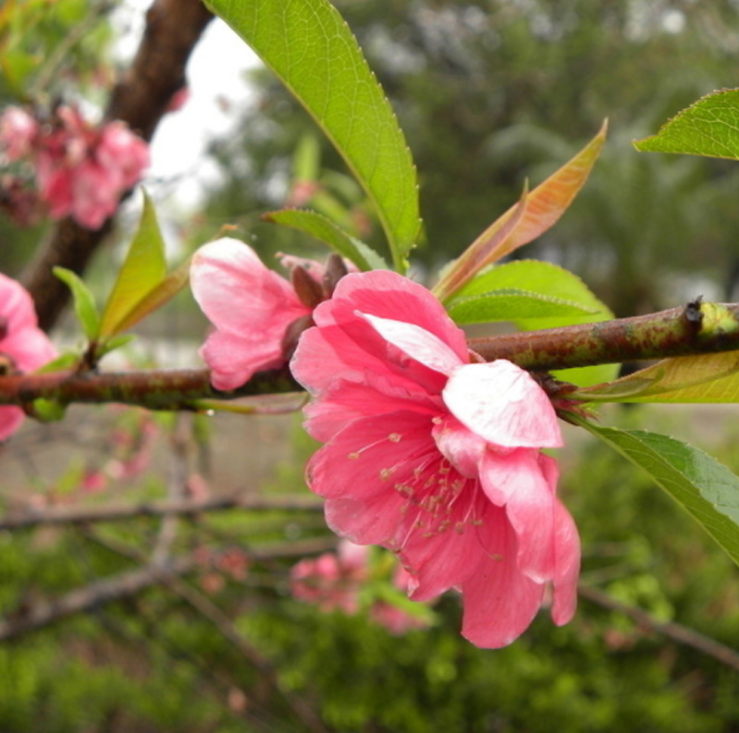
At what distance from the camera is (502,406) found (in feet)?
1.18

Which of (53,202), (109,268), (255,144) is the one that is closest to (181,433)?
(53,202)

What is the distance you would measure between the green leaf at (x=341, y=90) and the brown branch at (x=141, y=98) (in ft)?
2.49

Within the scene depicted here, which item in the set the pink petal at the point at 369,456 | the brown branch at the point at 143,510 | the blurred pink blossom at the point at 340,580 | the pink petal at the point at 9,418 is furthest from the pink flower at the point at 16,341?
the blurred pink blossom at the point at 340,580

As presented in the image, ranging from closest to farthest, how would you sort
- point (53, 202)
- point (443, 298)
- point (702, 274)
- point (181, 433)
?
1. point (443, 298)
2. point (53, 202)
3. point (181, 433)
4. point (702, 274)

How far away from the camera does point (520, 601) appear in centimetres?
44

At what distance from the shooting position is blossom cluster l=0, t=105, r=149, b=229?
4.33 feet

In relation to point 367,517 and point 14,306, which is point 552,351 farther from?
point 14,306

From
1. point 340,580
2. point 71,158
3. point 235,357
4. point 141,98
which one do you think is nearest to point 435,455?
point 235,357

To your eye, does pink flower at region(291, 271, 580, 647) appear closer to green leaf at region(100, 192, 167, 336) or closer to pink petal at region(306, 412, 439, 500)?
pink petal at region(306, 412, 439, 500)

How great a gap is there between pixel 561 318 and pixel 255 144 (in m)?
16.7

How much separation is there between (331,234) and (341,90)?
0.09 metres

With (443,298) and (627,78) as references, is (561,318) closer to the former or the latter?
(443,298)

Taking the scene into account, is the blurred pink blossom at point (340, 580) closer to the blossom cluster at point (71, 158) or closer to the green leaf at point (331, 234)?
the blossom cluster at point (71, 158)

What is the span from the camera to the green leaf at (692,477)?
0.36 m
